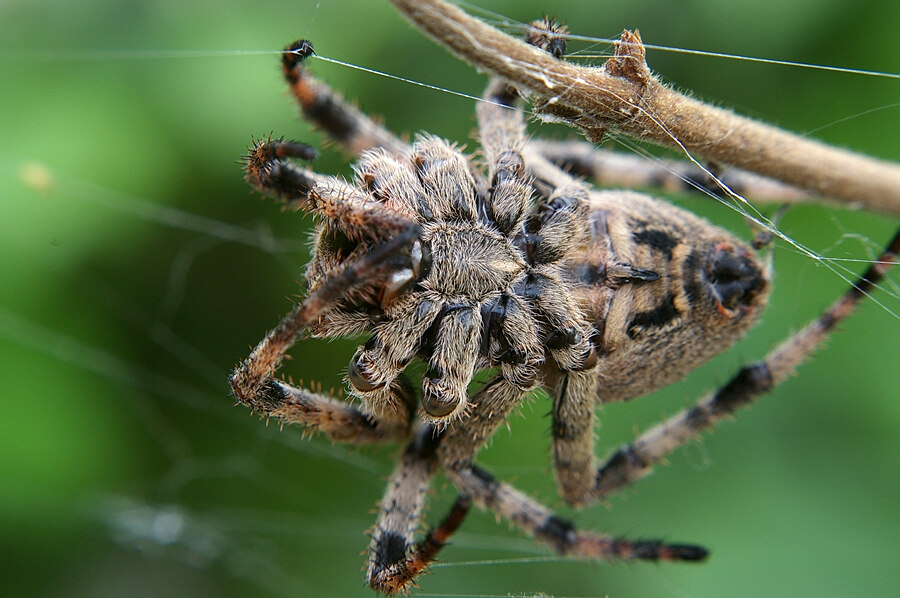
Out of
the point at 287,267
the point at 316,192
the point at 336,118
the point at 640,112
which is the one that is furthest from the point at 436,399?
the point at 287,267

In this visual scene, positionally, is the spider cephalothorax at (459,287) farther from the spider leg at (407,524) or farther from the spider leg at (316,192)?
the spider leg at (407,524)

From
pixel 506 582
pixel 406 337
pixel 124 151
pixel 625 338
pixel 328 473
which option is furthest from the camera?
pixel 328 473

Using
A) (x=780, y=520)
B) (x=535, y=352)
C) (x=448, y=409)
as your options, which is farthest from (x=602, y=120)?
(x=780, y=520)

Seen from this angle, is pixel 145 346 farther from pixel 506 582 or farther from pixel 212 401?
pixel 506 582

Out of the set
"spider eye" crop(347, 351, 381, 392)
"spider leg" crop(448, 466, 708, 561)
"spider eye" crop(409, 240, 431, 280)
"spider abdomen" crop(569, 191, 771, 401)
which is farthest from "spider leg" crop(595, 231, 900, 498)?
"spider eye" crop(409, 240, 431, 280)

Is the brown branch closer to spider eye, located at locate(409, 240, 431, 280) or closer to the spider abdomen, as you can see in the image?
the spider abdomen

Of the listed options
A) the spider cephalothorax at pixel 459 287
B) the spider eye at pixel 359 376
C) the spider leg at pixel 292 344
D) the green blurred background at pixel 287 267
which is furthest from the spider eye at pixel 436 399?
the green blurred background at pixel 287 267
